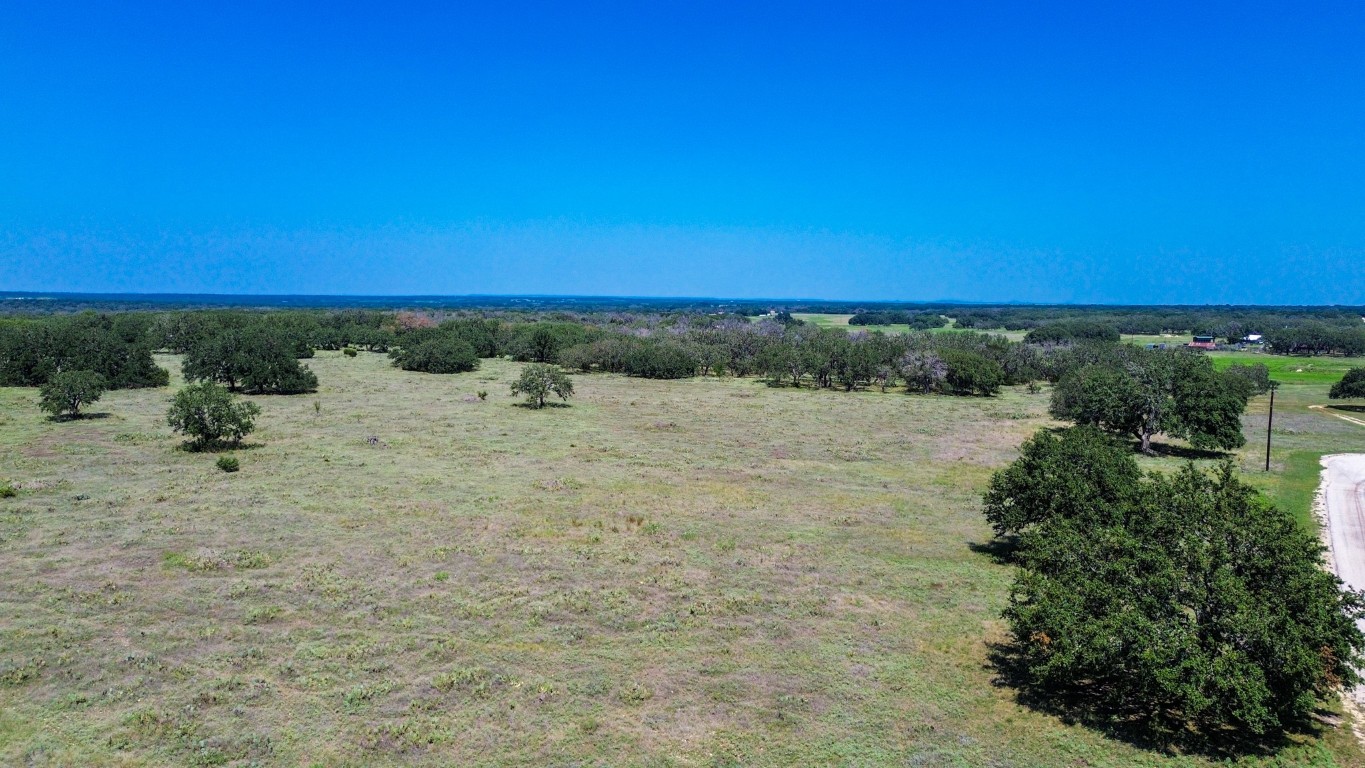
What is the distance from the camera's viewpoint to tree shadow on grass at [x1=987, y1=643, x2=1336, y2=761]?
15.8 metres

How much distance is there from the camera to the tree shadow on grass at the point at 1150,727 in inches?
622

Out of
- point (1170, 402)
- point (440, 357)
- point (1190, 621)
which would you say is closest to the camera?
point (1190, 621)

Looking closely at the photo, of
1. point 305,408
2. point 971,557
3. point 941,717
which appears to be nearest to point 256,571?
point 941,717

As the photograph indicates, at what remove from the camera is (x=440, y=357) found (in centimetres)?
10025

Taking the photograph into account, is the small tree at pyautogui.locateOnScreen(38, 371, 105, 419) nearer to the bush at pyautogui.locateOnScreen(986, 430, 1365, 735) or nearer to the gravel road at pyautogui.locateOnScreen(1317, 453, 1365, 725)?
the bush at pyautogui.locateOnScreen(986, 430, 1365, 735)

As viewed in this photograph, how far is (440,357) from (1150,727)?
94.4m

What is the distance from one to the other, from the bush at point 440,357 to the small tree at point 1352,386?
334ft

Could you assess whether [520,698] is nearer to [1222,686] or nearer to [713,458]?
[1222,686]

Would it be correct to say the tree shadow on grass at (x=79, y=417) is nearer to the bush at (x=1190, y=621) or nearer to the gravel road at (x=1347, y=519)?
the bush at (x=1190, y=621)

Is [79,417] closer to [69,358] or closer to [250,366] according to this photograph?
[250,366]

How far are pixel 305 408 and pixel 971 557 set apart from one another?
55501 mm

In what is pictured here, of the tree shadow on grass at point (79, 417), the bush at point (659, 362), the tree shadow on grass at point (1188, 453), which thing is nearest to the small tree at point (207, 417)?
the tree shadow on grass at point (79, 417)

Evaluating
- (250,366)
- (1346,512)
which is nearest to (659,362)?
(250,366)

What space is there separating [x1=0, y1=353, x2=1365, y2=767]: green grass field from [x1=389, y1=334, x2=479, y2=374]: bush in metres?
52.2
